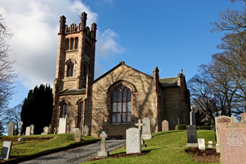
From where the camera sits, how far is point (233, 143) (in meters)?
8.07

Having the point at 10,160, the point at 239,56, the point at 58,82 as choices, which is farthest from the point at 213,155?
the point at 58,82

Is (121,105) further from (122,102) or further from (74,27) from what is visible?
(74,27)

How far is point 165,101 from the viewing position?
96.2 feet

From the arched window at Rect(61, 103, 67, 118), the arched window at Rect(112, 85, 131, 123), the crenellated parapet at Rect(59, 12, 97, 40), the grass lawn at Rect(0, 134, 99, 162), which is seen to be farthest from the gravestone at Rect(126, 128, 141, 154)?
the crenellated parapet at Rect(59, 12, 97, 40)

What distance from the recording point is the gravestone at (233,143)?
7949 millimetres

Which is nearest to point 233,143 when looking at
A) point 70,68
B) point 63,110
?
point 63,110

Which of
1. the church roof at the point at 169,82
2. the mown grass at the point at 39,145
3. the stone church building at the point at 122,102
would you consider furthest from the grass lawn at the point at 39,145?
the church roof at the point at 169,82

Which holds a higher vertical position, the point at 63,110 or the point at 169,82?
the point at 169,82

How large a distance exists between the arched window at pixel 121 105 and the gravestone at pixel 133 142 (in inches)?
546

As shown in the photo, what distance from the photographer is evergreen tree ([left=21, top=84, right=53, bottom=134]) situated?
1179 inches

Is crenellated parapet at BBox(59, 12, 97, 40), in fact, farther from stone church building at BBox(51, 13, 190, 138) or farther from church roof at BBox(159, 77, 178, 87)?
church roof at BBox(159, 77, 178, 87)

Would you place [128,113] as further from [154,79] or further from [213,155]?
[213,155]

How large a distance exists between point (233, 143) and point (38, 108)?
2714 cm

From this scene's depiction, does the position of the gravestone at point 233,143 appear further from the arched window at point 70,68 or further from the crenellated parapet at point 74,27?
the crenellated parapet at point 74,27
